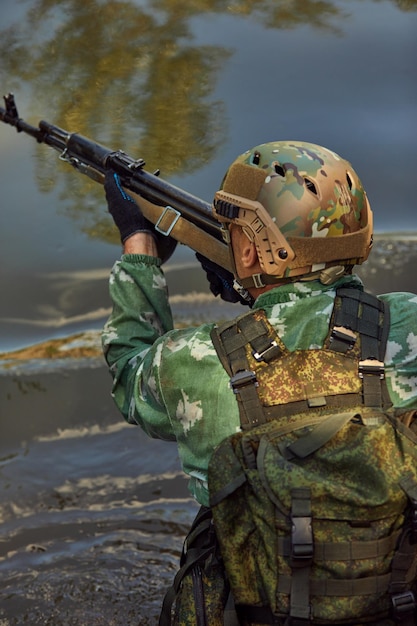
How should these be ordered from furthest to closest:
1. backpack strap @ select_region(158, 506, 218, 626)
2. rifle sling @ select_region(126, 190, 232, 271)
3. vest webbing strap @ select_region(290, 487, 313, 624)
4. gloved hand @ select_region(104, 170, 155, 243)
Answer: rifle sling @ select_region(126, 190, 232, 271), gloved hand @ select_region(104, 170, 155, 243), backpack strap @ select_region(158, 506, 218, 626), vest webbing strap @ select_region(290, 487, 313, 624)

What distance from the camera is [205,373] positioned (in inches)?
76.3

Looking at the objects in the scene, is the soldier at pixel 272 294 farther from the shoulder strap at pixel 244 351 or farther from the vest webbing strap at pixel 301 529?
the vest webbing strap at pixel 301 529

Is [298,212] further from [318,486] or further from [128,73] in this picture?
[128,73]

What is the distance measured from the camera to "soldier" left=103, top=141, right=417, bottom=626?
192 centimetres

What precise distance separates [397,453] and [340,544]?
210mm

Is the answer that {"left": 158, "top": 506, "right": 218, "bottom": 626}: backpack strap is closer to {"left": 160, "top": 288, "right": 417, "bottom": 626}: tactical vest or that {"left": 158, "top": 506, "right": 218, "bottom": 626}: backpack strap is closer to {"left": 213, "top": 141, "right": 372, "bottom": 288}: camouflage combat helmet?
{"left": 160, "top": 288, "right": 417, "bottom": 626}: tactical vest

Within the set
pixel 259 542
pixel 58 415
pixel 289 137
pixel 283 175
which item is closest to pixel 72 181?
pixel 289 137

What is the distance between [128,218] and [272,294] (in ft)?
2.36

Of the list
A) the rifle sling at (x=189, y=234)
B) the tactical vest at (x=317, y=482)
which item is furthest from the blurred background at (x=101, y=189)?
the tactical vest at (x=317, y=482)

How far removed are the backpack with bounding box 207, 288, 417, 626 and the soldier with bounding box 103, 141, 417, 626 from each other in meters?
0.05

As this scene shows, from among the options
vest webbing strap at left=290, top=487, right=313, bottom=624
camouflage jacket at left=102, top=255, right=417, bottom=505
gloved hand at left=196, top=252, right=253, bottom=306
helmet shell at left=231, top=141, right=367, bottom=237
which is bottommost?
vest webbing strap at left=290, top=487, right=313, bottom=624

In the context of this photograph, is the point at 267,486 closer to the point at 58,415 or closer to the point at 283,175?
the point at 283,175

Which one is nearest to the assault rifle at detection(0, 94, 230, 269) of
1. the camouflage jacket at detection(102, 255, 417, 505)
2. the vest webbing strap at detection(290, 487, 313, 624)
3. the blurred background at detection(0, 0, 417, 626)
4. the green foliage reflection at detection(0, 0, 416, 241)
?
the camouflage jacket at detection(102, 255, 417, 505)

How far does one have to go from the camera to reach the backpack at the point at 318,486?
175cm
